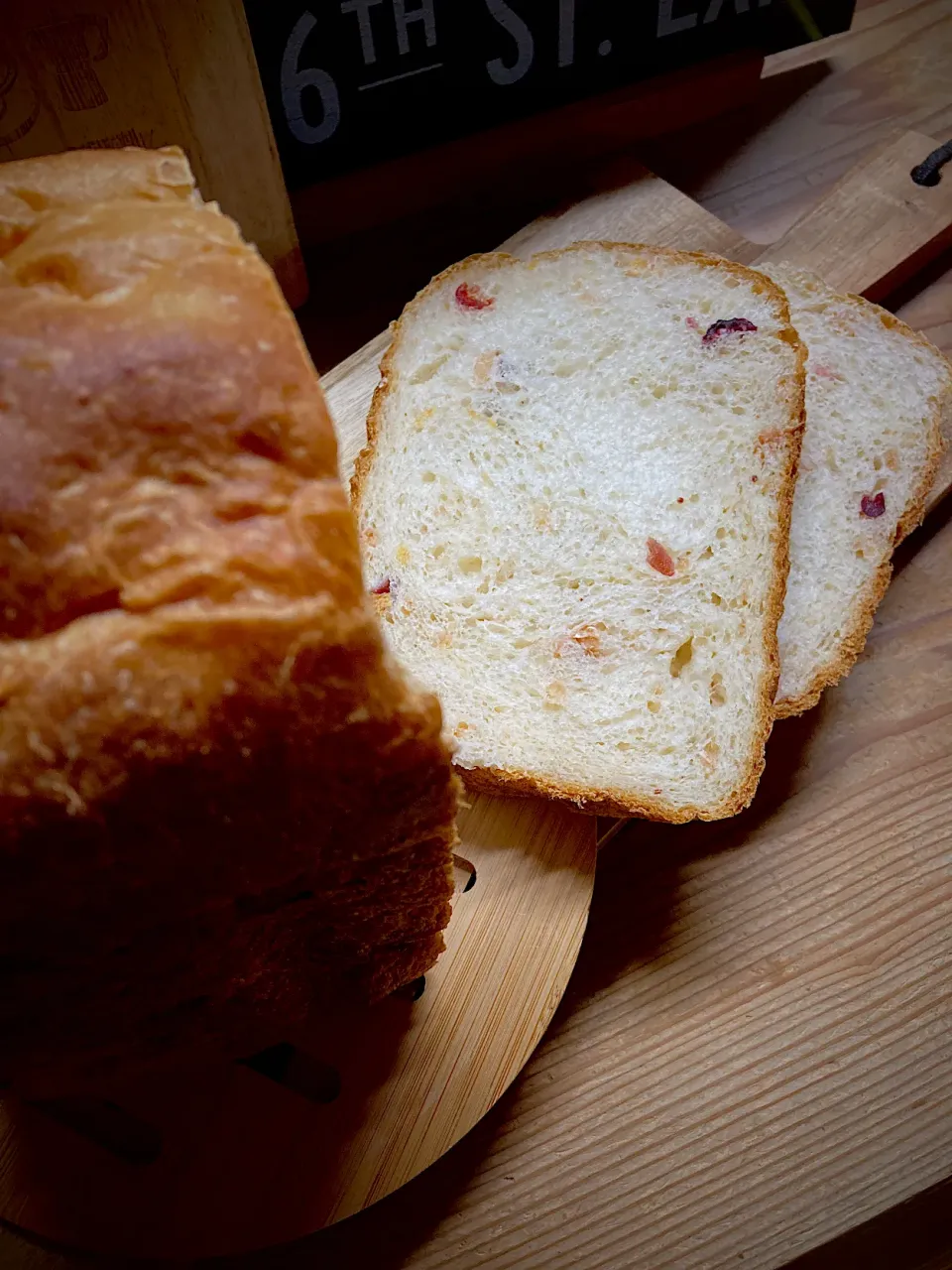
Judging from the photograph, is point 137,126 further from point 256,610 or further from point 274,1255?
point 274,1255

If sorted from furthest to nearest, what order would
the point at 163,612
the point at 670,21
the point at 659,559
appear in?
the point at 670,21
the point at 659,559
the point at 163,612

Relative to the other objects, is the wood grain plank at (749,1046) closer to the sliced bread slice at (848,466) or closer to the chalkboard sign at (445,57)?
the sliced bread slice at (848,466)

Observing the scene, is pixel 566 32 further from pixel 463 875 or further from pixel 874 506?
pixel 463 875

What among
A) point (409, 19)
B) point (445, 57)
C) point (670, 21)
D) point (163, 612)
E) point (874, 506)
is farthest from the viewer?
point (670, 21)

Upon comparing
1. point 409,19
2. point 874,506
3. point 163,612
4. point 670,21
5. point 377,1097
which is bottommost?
point 377,1097

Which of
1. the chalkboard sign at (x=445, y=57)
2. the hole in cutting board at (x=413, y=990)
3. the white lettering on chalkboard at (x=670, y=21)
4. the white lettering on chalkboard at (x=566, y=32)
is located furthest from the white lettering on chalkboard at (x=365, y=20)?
the hole in cutting board at (x=413, y=990)

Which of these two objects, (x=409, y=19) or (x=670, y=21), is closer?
(x=409, y=19)

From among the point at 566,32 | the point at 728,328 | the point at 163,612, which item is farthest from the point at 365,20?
the point at 163,612

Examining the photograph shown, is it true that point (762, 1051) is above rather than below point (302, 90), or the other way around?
below
